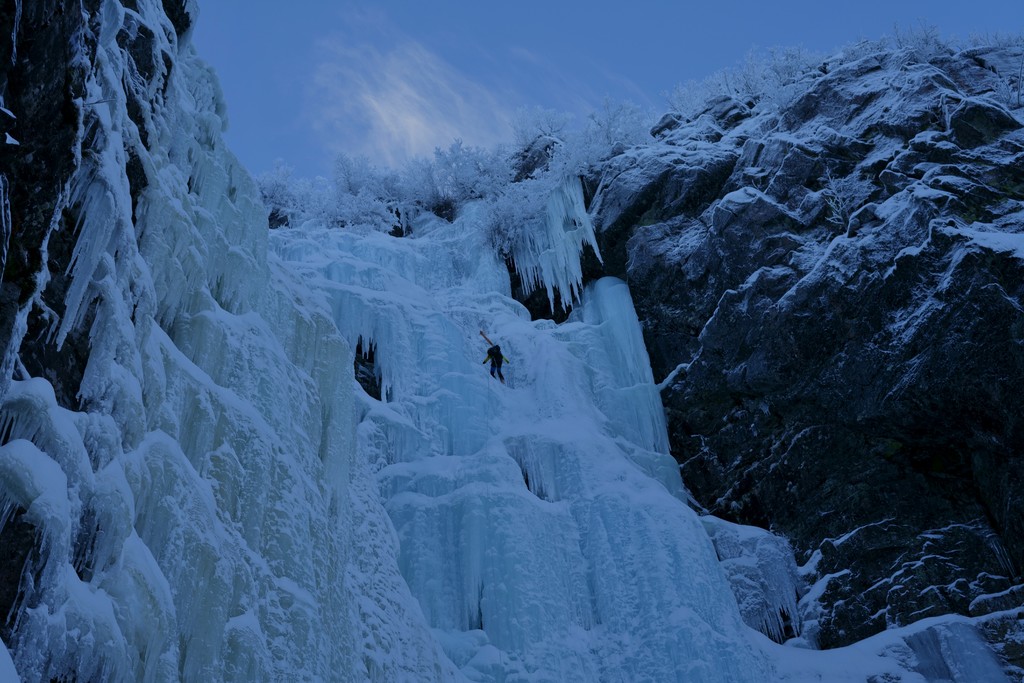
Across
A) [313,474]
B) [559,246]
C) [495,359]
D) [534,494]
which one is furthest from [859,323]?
[313,474]

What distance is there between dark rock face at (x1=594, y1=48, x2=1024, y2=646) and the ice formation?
0.99m

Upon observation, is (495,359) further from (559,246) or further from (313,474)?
(313,474)

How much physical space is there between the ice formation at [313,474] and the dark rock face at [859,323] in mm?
987

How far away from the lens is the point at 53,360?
15.9 feet

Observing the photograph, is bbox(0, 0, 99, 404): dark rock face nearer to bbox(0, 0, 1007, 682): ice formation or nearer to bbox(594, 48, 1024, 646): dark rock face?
bbox(0, 0, 1007, 682): ice formation

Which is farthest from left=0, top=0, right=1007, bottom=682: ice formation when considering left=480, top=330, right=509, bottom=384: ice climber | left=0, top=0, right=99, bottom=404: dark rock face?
left=0, top=0, right=99, bottom=404: dark rock face

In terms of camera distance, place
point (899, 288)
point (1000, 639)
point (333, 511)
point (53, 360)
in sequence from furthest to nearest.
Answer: point (899, 288) < point (1000, 639) < point (333, 511) < point (53, 360)

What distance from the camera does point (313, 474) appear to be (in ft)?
26.2

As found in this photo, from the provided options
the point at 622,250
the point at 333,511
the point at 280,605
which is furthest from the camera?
the point at 622,250

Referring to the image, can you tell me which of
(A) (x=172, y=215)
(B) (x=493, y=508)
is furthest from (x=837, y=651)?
(A) (x=172, y=215)

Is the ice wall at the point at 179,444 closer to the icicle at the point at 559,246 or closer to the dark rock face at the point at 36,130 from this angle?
the dark rock face at the point at 36,130

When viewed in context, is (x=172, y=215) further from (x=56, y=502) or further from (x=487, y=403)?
(x=487, y=403)

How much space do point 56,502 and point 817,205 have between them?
13101 millimetres

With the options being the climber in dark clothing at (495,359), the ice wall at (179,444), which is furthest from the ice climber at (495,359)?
the ice wall at (179,444)
